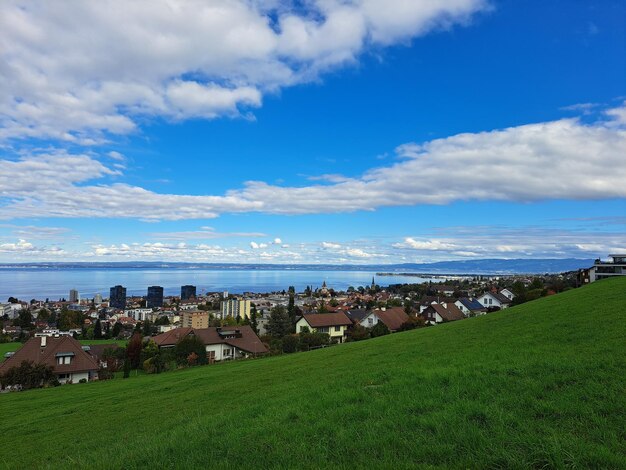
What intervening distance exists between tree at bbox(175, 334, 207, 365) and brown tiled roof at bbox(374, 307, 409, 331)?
79.7 ft

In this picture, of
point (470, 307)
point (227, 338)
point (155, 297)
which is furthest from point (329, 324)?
point (155, 297)

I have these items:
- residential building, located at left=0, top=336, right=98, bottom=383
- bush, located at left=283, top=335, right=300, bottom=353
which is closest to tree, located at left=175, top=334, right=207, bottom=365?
bush, located at left=283, top=335, right=300, bottom=353

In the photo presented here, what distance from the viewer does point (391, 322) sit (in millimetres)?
51844

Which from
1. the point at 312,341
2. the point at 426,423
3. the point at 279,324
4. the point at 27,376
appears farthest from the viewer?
the point at 279,324

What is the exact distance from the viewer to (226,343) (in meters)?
47.5

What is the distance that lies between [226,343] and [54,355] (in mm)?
17771

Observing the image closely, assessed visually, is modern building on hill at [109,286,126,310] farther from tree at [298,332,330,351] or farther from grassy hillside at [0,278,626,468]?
grassy hillside at [0,278,626,468]

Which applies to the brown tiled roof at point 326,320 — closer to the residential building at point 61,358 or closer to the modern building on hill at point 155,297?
the residential building at point 61,358

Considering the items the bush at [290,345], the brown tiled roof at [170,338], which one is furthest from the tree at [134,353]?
the bush at [290,345]

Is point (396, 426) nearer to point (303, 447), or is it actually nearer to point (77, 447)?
point (303, 447)

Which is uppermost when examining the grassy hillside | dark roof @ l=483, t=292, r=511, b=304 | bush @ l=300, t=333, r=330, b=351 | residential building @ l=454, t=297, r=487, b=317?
the grassy hillside

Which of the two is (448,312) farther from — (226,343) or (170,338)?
(170,338)

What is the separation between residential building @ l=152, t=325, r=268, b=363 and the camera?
46.0 m

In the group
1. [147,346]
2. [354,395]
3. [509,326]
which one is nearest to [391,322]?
[147,346]
